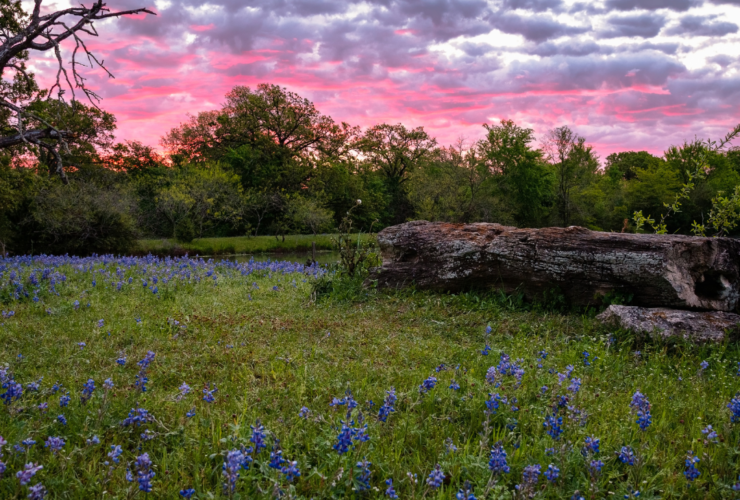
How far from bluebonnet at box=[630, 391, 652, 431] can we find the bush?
88.7 ft

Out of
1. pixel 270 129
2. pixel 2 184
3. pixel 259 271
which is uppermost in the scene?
pixel 270 129

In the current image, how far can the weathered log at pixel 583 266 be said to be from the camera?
693cm

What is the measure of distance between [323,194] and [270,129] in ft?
29.3

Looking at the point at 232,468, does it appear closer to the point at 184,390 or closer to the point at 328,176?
the point at 184,390

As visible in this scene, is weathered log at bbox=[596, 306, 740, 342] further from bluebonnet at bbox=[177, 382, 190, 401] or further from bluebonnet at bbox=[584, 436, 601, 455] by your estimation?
bluebonnet at bbox=[177, 382, 190, 401]

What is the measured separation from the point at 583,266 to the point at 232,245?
34.3 metres

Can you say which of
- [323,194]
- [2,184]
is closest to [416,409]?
[2,184]

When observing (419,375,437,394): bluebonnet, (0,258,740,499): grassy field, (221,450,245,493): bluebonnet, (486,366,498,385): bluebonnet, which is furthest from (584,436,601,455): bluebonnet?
(221,450,245,493): bluebonnet

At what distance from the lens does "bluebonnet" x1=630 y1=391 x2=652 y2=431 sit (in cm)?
288

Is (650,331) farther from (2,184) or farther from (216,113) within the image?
(216,113)

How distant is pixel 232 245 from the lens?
38281 mm

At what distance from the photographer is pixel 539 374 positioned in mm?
4531

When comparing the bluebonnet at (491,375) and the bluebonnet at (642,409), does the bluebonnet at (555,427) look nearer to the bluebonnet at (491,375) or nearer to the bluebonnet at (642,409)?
the bluebonnet at (642,409)

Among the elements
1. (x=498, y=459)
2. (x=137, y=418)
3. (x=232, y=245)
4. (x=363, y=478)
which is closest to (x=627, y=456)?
(x=498, y=459)
